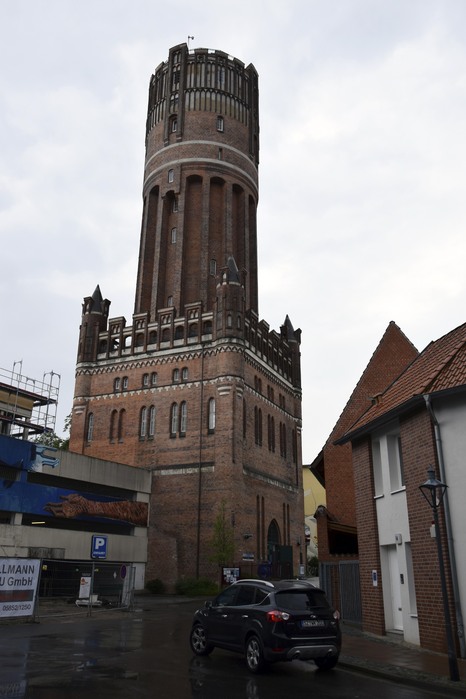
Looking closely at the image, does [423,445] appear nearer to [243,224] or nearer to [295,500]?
[295,500]

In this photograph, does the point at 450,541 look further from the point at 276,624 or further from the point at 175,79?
the point at 175,79

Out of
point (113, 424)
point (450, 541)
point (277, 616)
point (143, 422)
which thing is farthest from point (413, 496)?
point (113, 424)

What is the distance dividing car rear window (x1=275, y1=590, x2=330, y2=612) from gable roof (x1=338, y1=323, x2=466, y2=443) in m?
5.15

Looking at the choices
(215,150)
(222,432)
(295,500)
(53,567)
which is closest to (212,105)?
(215,150)

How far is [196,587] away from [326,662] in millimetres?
26997

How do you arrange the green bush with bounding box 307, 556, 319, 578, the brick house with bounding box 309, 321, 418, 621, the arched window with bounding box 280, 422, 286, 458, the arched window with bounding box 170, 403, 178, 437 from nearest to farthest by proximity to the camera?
the brick house with bounding box 309, 321, 418, 621 → the arched window with bounding box 170, 403, 178, 437 → the arched window with bounding box 280, 422, 286, 458 → the green bush with bounding box 307, 556, 319, 578

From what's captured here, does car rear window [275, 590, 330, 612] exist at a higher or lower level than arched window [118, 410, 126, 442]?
lower

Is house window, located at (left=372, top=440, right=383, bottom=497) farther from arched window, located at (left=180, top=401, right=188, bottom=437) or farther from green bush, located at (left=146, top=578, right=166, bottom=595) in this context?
arched window, located at (left=180, top=401, right=188, bottom=437)

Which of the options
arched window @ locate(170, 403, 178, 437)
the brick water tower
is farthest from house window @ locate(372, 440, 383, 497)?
arched window @ locate(170, 403, 178, 437)

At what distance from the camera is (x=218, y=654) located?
12867 mm

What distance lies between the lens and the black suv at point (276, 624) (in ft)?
34.4

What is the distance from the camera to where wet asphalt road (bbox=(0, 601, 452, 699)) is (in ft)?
29.5

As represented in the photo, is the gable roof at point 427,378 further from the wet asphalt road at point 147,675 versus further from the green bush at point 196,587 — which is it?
the green bush at point 196,587

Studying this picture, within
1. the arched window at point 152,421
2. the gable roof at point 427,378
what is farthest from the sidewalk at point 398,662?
the arched window at point 152,421
